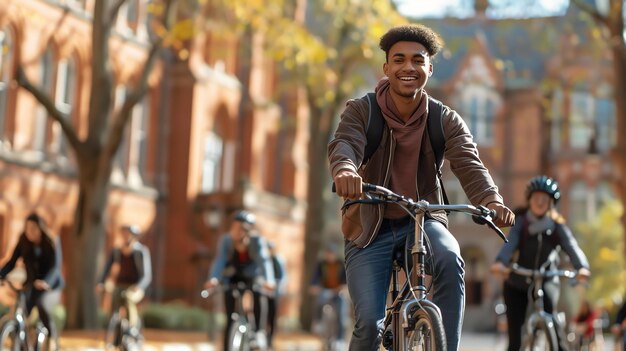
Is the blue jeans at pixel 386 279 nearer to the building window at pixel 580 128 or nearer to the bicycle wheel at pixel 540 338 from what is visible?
the bicycle wheel at pixel 540 338

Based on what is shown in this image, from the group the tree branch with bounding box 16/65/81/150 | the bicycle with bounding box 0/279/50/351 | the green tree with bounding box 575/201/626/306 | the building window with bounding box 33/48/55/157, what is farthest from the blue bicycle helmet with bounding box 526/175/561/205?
the green tree with bounding box 575/201/626/306

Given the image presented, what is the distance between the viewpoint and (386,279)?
18.3 ft

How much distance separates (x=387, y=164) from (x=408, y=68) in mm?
480

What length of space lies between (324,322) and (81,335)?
413 cm

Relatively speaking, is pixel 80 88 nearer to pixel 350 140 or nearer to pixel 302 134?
pixel 302 134

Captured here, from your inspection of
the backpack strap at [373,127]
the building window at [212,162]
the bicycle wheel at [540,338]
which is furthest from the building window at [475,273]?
the backpack strap at [373,127]

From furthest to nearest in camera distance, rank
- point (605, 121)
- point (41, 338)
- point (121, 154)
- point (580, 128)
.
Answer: point (580, 128), point (605, 121), point (121, 154), point (41, 338)

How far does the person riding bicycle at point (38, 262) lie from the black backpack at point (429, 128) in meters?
5.88

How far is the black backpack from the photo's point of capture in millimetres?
5621

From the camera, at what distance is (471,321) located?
5569cm

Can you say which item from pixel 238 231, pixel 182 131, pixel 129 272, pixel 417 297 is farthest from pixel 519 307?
pixel 182 131

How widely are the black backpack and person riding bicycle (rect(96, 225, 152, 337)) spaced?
10096mm

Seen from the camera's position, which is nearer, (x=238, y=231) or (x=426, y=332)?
(x=426, y=332)

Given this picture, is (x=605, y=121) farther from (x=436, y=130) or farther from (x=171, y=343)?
(x=436, y=130)
